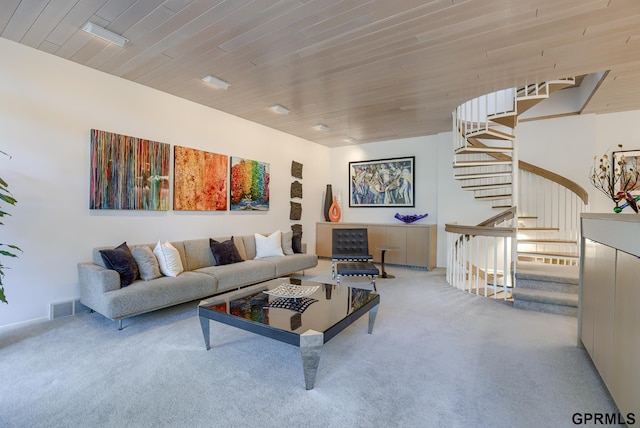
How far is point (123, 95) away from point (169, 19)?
1.71m

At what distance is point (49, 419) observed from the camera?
168cm

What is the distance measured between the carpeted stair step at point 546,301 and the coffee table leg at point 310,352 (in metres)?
3.05

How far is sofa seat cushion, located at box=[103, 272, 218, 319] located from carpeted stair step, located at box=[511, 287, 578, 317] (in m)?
3.81

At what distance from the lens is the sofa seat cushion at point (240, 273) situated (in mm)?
3812

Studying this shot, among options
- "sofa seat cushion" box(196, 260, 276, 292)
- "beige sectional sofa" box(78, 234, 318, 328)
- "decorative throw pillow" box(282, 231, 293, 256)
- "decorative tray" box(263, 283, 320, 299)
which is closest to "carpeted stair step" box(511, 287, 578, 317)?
"decorative tray" box(263, 283, 320, 299)

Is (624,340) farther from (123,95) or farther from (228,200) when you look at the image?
(123,95)

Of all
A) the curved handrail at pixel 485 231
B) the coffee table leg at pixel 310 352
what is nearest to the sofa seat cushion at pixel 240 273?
the coffee table leg at pixel 310 352

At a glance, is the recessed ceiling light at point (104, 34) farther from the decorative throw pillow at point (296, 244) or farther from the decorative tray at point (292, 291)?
the decorative throw pillow at point (296, 244)

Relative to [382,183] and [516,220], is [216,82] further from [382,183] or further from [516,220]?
[516,220]

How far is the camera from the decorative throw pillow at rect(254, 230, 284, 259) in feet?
16.6

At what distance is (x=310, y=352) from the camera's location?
1936mm

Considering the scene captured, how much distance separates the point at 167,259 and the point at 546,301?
4.58 m

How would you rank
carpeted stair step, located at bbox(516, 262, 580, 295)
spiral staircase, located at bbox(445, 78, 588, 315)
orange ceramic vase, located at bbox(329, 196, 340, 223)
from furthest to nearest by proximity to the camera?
orange ceramic vase, located at bbox(329, 196, 340, 223), spiral staircase, located at bbox(445, 78, 588, 315), carpeted stair step, located at bbox(516, 262, 580, 295)

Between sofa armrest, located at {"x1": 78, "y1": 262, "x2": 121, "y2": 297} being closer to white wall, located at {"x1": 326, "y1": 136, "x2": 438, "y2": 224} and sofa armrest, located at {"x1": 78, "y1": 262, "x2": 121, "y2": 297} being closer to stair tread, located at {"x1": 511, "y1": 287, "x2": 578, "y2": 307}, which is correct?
stair tread, located at {"x1": 511, "y1": 287, "x2": 578, "y2": 307}
